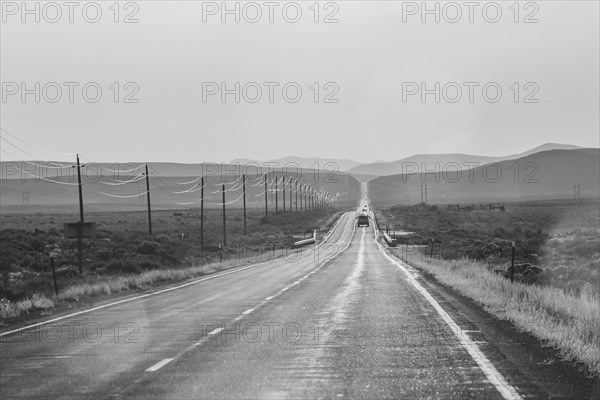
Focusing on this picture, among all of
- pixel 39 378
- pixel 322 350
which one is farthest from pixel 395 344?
pixel 39 378

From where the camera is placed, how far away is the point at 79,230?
28594 millimetres

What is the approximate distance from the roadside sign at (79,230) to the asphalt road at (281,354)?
10520mm

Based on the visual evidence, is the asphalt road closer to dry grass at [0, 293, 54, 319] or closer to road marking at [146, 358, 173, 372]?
road marking at [146, 358, 173, 372]

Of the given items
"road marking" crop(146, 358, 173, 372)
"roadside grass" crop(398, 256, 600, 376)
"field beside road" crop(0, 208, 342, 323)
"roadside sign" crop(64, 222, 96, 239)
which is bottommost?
"field beside road" crop(0, 208, 342, 323)

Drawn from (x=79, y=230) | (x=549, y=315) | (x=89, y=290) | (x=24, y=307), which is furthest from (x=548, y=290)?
(x=79, y=230)

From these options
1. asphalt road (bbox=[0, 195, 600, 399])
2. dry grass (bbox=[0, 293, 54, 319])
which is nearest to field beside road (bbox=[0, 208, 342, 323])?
dry grass (bbox=[0, 293, 54, 319])

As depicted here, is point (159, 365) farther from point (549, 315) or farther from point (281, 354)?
point (549, 315)

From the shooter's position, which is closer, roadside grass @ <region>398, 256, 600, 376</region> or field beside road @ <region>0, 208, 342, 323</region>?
roadside grass @ <region>398, 256, 600, 376</region>

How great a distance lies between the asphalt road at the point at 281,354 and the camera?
833 cm

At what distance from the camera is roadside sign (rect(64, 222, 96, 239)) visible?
28.3 m

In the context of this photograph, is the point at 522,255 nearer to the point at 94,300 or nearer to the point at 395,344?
the point at 94,300

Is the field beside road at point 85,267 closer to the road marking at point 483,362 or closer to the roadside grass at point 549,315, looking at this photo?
the road marking at point 483,362

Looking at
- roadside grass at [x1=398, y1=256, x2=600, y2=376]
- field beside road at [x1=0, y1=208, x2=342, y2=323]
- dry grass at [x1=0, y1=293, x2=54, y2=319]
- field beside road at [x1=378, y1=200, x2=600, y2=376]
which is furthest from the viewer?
field beside road at [x1=0, y1=208, x2=342, y2=323]

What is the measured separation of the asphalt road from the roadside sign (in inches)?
414
